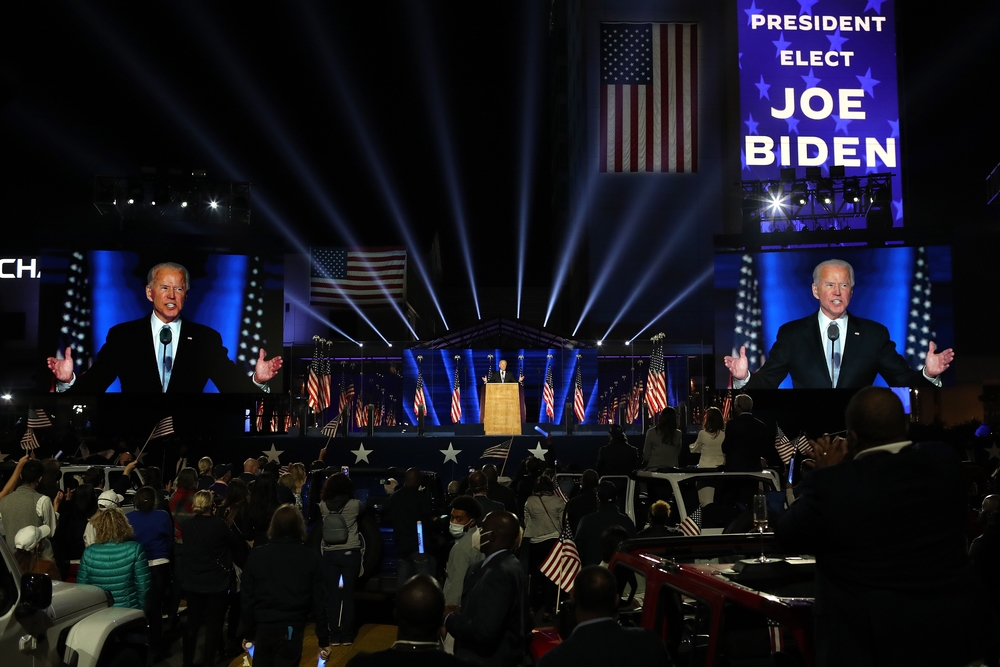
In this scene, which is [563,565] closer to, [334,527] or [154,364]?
[334,527]

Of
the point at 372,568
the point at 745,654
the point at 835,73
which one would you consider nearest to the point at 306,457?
the point at 372,568

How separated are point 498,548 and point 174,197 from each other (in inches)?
1044

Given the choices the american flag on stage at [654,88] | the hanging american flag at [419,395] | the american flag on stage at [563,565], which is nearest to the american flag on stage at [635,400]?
the hanging american flag at [419,395]

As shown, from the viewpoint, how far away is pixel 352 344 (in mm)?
43375

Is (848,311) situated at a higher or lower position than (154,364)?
higher

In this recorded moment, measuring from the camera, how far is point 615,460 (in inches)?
530

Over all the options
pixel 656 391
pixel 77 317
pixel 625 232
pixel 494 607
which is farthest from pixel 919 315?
pixel 77 317

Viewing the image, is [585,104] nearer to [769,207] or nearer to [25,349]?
[769,207]

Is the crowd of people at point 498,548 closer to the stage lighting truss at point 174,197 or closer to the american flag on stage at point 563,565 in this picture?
the american flag on stage at point 563,565

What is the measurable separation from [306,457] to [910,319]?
1952cm

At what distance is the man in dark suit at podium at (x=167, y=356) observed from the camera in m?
28.6

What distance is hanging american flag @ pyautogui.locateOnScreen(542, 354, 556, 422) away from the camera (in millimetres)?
34500

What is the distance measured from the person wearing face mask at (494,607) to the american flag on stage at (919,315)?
2618 centimetres

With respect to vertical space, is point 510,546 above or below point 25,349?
below
